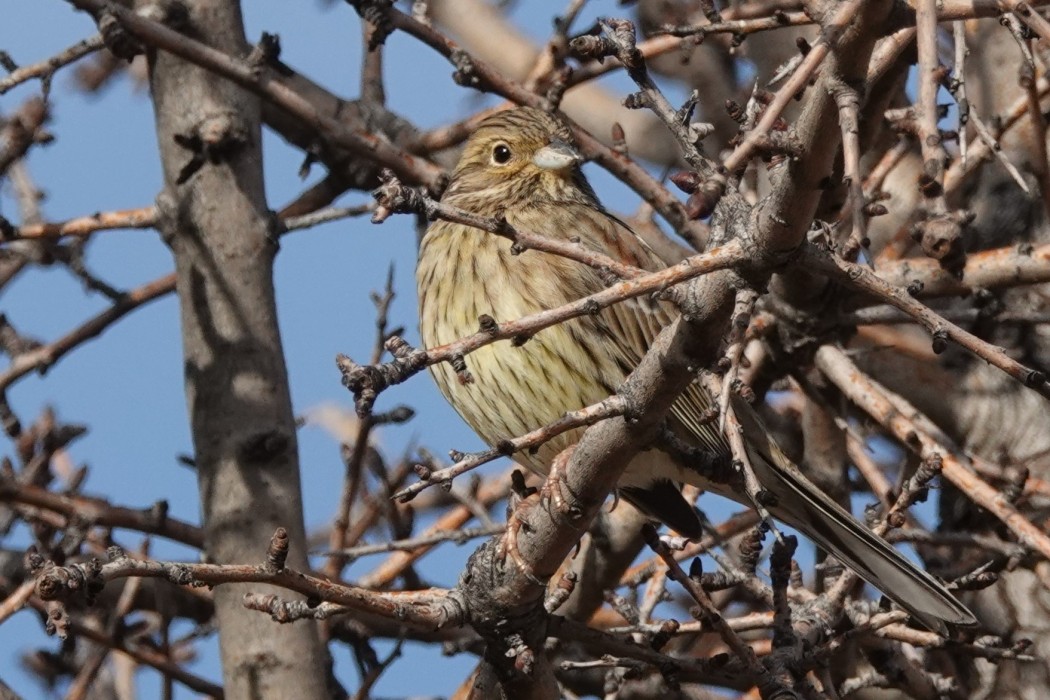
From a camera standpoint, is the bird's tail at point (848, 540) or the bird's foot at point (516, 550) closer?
the bird's foot at point (516, 550)

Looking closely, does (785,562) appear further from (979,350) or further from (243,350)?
(243,350)

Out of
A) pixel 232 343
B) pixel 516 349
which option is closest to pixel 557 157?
pixel 516 349

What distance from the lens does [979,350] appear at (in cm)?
225

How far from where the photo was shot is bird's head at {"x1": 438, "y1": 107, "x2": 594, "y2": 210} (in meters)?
4.79

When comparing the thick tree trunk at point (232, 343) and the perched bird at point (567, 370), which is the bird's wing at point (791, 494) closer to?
the perched bird at point (567, 370)

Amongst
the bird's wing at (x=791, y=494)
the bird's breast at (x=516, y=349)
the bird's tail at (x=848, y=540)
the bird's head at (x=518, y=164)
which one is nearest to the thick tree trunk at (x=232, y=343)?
the bird's breast at (x=516, y=349)

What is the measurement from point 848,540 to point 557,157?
4.63 feet

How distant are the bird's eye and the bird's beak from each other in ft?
0.65

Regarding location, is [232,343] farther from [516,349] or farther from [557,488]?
[557,488]

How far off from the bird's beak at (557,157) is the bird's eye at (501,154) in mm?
199

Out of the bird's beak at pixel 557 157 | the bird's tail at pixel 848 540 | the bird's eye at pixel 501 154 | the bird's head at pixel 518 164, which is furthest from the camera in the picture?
the bird's eye at pixel 501 154

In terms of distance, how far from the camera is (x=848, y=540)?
13.4 ft

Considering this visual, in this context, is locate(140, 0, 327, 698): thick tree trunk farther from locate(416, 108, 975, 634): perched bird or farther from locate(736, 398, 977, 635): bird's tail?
locate(736, 398, 977, 635): bird's tail

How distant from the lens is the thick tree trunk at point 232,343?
12.7 ft
